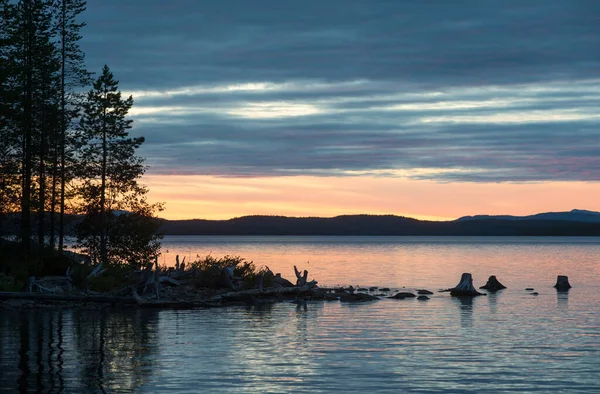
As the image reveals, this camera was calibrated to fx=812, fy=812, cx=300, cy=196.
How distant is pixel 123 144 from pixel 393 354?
47.1 meters

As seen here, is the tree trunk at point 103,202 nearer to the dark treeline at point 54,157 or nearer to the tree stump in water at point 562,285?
the dark treeline at point 54,157

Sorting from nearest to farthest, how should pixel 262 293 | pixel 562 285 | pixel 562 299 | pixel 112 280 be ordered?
pixel 112 280, pixel 262 293, pixel 562 299, pixel 562 285

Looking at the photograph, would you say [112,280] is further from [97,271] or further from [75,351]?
[75,351]

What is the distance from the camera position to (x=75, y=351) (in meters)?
29.1

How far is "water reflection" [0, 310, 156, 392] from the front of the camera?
23000 millimetres

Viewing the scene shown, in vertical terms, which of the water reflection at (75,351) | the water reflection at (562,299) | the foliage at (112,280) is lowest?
the water reflection at (562,299)

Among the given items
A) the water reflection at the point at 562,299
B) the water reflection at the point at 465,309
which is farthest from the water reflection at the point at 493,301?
the water reflection at the point at 562,299

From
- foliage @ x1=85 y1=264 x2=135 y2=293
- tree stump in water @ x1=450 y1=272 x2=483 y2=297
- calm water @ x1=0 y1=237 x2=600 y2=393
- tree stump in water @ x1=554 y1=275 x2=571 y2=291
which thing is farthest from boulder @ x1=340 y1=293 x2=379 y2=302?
tree stump in water @ x1=554 y1=275 x2=571 y2=291

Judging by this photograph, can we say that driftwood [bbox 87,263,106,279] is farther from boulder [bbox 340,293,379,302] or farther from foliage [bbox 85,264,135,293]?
boulder [bbox 340,293,379,302]

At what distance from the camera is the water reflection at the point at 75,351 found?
2300 cm

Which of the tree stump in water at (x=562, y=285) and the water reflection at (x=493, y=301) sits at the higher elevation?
the tree stump in water at (x=562, y=285)

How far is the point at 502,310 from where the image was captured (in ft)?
165

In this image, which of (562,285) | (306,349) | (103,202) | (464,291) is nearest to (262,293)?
(464,291)

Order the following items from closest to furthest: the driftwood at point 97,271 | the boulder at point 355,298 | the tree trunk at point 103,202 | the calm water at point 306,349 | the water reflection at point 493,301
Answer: the calm water at point 306,349, the water reflection at point 493,301, the driftwood at point 97,271, the boulder at point 355,298, the tree trunk at point 103,202
